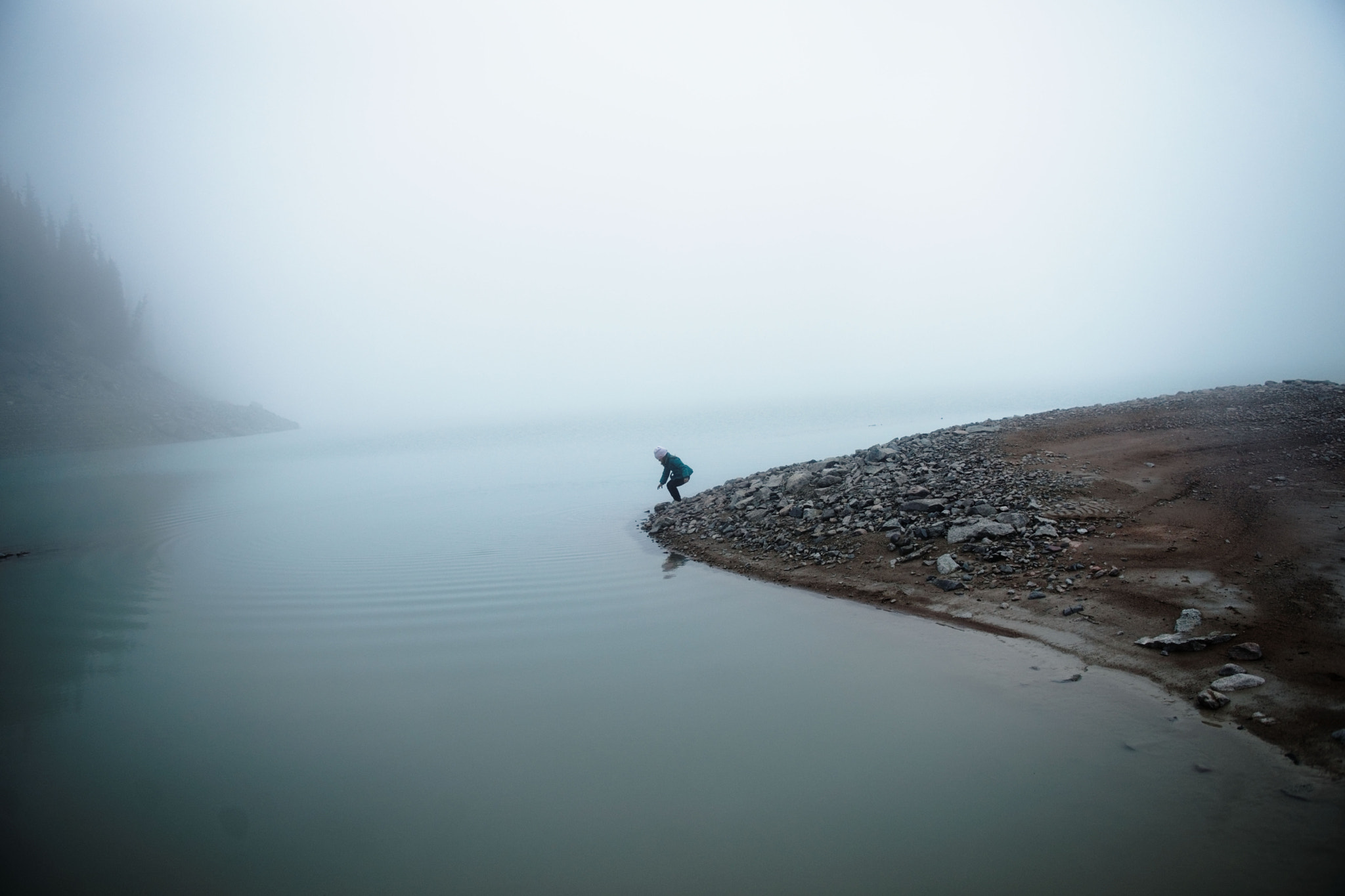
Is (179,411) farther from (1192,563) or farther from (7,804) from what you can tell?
(1192,563)

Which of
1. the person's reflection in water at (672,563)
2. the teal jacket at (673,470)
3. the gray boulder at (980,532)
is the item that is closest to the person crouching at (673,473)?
the teal jacket at (673,470)

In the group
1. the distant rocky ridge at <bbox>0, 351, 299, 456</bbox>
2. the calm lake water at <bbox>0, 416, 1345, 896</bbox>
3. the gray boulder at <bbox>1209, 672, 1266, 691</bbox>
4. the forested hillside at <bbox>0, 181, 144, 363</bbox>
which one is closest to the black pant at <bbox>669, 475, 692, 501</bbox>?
the calm lake water at <bbox>0, 416, 1345, 896</bbox>

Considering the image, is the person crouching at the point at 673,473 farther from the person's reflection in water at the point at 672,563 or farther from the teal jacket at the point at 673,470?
the person's reflection in water at the point at 672,563

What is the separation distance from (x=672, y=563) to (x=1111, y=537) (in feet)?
31.0

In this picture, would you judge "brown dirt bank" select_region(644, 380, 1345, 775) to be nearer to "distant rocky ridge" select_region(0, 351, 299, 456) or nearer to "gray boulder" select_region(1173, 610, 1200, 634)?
"gray boulder" select_region(1173, 610, 1200, 634)

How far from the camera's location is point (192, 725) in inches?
328

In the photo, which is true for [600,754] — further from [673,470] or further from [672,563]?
[673,470]

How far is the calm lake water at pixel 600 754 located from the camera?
519 cm

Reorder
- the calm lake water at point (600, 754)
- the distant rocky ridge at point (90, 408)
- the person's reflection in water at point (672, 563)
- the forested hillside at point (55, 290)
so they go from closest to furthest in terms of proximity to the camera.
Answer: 1. the calm lake water at point (600, 754)
2. the person's reflection in water at point (672, 563)
3. the distant rocky ridge at point (90, 408)
4. the forested hillside at point (55, 290)

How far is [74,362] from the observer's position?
8462 cm

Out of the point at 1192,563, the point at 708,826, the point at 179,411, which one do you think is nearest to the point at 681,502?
the point at 1192,563

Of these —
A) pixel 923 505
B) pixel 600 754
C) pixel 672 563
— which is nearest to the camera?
pixel 600 754

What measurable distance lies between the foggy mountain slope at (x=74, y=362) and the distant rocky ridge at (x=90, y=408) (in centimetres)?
15

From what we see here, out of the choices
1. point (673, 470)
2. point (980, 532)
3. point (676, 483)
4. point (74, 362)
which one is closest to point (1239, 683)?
point (980, 532)
